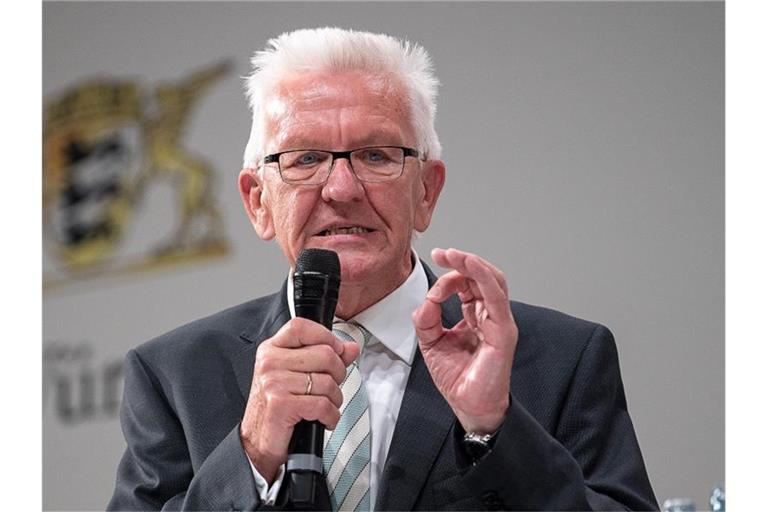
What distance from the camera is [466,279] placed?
159 centimetres

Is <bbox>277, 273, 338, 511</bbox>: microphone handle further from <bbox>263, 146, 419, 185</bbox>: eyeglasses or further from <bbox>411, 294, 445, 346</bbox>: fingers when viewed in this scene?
<bbox>263, 146, 419, 185</bbox>: eyeglasses

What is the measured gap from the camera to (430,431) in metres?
Result: 1.89

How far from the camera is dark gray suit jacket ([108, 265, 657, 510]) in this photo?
5.38 ft

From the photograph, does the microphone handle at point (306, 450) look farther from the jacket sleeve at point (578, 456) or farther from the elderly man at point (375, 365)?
the jacket sleeve at point (578, 456)

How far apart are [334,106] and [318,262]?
468 millimetres

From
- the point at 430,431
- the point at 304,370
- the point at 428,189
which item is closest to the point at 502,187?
the point at 428,189

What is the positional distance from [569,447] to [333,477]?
1.37 ft

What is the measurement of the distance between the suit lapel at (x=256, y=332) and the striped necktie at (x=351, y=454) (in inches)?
7.8

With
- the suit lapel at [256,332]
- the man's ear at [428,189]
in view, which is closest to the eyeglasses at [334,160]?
the man's ear at [428,189]

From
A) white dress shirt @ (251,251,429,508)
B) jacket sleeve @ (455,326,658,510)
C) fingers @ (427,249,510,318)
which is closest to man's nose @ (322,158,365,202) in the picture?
white dress shirt @ (251,251,429,508)

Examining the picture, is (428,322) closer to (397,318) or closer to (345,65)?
(397,318)

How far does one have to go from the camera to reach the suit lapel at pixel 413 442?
6.00 ft

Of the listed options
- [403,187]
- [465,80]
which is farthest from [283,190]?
[465,80]

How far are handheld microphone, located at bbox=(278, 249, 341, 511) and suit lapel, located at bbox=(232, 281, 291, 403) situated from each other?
477 mm
